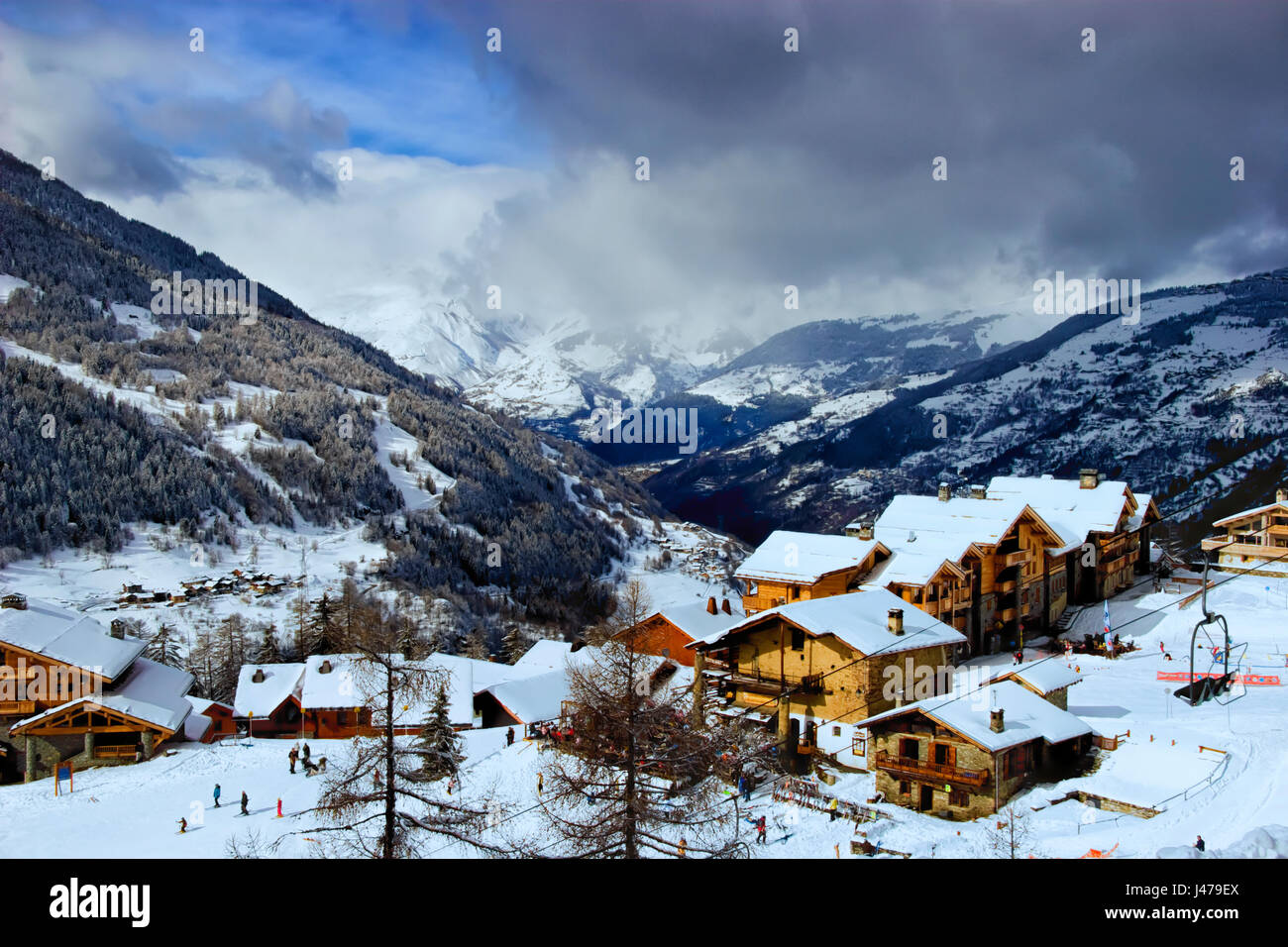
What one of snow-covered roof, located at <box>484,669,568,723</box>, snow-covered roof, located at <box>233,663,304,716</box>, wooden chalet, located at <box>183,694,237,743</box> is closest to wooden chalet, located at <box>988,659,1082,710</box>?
snow-covered roof, located at <box>484,669,568,723</box>

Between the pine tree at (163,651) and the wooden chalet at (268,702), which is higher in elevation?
the pine tree at (163,651)

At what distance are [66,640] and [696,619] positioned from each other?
127 feet

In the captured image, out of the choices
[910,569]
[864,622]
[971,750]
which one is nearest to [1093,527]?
[910,569]

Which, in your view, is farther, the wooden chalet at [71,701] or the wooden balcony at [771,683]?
the wooden chalet at [71,701]

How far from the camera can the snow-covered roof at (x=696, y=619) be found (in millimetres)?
62125

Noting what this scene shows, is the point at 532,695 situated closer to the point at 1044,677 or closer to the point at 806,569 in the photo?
the point at 806,569

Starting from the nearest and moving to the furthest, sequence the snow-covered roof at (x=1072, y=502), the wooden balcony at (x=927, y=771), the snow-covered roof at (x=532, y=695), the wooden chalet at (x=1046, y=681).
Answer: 1. the wooden balcony at (x=927, y=771)
2. the wooden chalet at (x=1046, y=681)
3. the snow-covered roof at (x=532, y=695)
4. the snow-covered roof at (x=1072, y=502)

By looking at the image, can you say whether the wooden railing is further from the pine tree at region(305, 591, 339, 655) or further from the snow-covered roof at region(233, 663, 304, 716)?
the pine tree at region(305, 591, 339, 655)

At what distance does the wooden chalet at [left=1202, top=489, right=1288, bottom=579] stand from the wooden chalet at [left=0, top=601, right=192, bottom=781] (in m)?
69.5

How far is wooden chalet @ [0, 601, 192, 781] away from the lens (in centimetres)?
4803

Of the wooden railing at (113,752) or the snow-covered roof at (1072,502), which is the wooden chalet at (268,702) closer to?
the wooden railing at (113,752)

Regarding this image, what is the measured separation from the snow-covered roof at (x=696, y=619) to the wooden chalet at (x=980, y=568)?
12404 mm

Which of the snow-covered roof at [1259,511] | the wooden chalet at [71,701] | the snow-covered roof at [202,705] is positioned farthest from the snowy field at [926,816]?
the snow-covered roof at [1259,511]

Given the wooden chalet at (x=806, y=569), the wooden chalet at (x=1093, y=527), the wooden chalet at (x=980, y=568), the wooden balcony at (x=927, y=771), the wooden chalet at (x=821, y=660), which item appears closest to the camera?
the wooden balcony at (x=927, y=771)
